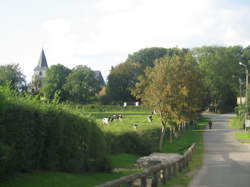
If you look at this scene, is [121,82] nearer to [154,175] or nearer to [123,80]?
[123,80]

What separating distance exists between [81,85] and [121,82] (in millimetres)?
10578

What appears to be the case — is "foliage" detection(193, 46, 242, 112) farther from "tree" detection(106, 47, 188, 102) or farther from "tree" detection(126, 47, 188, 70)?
"tree" detection(126, 47, 188, 70)

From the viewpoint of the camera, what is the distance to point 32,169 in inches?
428

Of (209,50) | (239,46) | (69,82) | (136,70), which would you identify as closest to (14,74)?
(69,82)

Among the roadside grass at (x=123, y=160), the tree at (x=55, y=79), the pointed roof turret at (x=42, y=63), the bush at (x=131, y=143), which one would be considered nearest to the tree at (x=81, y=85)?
the tree at (x=55, y=79)

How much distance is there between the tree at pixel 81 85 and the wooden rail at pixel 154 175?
74.8 meters

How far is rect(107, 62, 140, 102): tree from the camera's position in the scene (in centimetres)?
9838

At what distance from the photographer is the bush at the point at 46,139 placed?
9.85 meters

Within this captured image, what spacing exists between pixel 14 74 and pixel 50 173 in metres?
75.7

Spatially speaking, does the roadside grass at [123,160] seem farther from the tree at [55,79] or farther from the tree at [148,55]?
the tree at [148,55]

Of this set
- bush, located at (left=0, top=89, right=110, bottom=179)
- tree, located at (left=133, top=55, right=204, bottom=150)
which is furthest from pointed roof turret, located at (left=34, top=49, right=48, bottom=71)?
bush, located at (left=0, top=89, right=110, bottom=179)

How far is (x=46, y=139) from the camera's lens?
11680 mm

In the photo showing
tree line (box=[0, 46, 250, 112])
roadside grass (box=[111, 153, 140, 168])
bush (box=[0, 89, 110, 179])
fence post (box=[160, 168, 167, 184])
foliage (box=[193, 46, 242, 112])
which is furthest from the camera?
foliage (box=[193, 46, 242, 112])

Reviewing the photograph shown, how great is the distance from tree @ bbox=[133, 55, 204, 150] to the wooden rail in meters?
12.3
